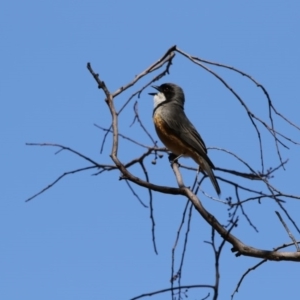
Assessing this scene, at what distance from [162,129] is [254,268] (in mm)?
4386

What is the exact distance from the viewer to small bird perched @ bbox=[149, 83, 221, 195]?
810 centimetres

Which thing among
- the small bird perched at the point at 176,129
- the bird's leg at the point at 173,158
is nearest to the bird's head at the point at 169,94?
the small bird perched at the point at 176,129

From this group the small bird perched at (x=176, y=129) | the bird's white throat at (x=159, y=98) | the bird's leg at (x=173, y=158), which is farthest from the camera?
the bird's white throat at (x=159, y=98)

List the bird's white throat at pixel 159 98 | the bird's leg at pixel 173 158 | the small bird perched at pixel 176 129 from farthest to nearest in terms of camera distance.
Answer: the bird's white throat at pixel 159 98
the small bird perched at pixel 176 129
the bird's leg at pixel 173 158

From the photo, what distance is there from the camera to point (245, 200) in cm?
423

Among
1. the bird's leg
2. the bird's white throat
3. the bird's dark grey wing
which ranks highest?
the bird's white throat

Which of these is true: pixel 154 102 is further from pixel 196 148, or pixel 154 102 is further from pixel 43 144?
pixel 43 144

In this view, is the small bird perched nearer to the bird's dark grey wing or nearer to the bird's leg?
the bird's dark grey wing

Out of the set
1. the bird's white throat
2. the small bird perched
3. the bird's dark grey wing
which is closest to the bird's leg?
the small bird perched

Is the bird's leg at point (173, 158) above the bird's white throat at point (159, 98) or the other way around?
the other way around

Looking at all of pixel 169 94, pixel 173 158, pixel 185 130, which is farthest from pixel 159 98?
pixel 173 158

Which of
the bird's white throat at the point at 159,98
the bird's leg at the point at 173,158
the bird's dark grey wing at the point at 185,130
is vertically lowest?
the bird's leg at the point at 173,158

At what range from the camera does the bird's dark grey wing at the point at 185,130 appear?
8.12 meters

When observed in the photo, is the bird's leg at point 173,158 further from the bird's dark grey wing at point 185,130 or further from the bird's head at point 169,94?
the bird's head at point 169,94
